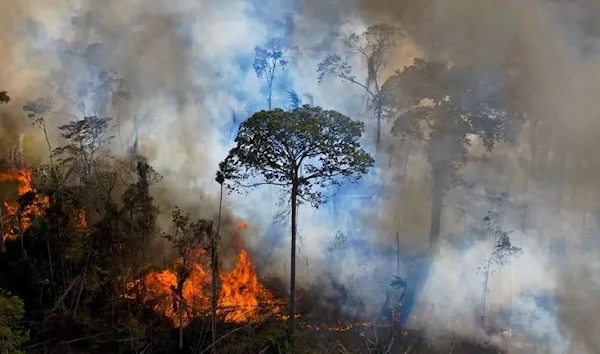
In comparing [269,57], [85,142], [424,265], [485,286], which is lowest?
[485,286]

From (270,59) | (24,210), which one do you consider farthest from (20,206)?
(270,59)

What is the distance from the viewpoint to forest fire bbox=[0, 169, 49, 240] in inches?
1266

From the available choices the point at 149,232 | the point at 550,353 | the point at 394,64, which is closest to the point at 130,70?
the point at 149,232

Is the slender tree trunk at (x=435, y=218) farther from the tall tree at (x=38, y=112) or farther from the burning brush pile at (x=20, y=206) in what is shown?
the tall tree at (x=38, y=112)

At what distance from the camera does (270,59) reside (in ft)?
133

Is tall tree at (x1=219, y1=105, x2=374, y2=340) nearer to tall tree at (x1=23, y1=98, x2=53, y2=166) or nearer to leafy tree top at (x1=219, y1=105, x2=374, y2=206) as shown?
leafy tree top at (x1=219, y1=105, x2=374, y2=206)

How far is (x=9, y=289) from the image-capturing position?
30.1 metres

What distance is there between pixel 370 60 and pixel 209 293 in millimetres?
19229

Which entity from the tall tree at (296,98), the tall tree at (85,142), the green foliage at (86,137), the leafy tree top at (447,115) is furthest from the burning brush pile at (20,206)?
the leafy tree top at (447,115)

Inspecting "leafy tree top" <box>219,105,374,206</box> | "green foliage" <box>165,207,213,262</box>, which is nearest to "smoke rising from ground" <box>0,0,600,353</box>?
"green foliage" <box>165,207,213,262</box>

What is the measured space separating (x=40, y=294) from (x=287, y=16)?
2414 centimetres

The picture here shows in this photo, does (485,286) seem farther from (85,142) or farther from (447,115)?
(85,142)

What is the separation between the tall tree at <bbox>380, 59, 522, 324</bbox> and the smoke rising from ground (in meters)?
0.74

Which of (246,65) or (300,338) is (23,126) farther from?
(300,338)
